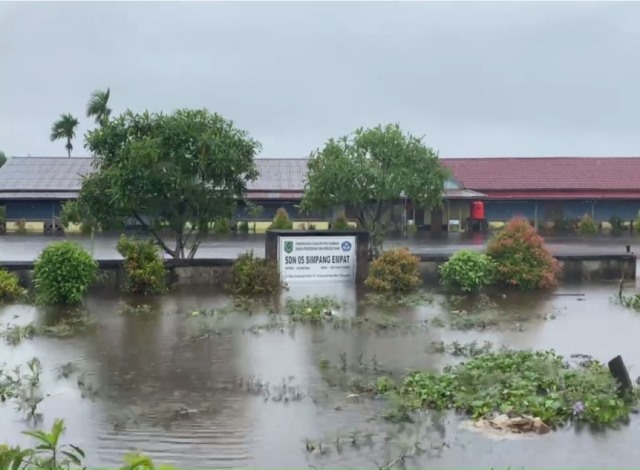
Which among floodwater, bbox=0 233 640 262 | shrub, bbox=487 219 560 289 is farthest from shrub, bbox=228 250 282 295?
floodwater, bbox=0 233 640 262

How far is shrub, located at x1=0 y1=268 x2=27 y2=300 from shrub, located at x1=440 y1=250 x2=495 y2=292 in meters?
8.86

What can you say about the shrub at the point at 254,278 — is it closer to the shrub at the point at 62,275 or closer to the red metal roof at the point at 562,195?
the shrub at the point at 62,275

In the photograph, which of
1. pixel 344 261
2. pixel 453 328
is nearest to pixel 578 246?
pixel 344 261

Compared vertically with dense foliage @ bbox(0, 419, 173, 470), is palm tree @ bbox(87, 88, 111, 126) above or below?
above

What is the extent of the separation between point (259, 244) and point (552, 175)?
61.9ft

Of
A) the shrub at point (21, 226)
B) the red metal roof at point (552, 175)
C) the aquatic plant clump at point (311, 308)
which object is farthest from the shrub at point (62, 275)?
the red metal roof at point (552, 175)

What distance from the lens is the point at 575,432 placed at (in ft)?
23.9

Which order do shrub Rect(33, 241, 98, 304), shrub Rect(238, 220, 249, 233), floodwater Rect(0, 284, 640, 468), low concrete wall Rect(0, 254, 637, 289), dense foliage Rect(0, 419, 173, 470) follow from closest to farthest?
dense foliage Rect(0, 419, 173, 470) → floodwater Rect(0, 284, 640, 468) → shrub Rect(33, 241, 98, 304) → low concrete wall Rect(0, 254, 637, 289) → shrub Rect(238, 220, 249, 233)

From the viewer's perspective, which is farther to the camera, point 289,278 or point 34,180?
point 34,180

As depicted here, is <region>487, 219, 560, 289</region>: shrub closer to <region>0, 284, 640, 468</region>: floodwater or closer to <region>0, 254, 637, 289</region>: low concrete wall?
<region>0, 254, 637, 289</region>: low concrete wall

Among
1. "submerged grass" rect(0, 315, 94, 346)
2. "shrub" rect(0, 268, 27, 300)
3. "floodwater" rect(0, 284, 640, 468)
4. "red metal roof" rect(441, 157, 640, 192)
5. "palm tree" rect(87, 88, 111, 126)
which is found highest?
"palm tree" rect(87, 88, 111, 126)

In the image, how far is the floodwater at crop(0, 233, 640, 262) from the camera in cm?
2716

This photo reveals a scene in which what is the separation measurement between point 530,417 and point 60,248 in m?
11.0

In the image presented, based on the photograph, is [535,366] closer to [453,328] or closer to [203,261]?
[453,328]
